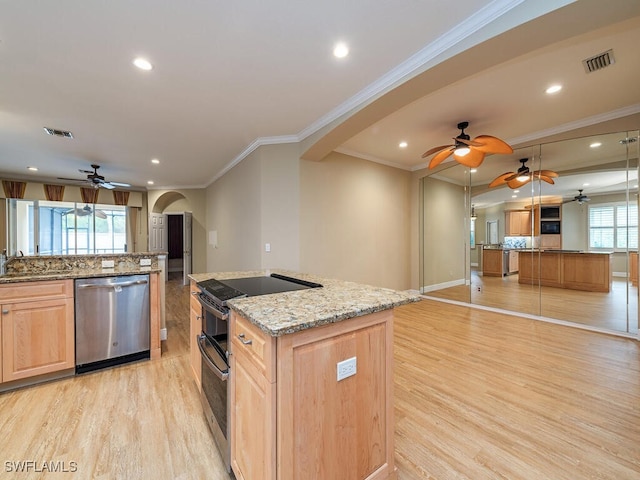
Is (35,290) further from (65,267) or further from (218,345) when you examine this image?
(218,345)

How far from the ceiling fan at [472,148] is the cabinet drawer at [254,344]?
3.12 metres

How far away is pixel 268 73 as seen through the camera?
7.67 feet

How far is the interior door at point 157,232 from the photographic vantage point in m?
7.73

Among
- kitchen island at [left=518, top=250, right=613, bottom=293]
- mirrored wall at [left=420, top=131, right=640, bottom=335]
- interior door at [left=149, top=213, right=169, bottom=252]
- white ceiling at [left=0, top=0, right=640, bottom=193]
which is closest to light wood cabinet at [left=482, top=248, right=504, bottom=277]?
mirrored wall at [left=420, top=131, right=640, bottom=335]

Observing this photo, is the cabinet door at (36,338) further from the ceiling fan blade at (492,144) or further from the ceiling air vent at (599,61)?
the ceiling air vent at (599,61)

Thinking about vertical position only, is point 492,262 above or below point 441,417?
above

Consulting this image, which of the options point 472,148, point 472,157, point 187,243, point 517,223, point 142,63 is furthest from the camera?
point 187,243

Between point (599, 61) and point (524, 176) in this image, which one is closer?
point (599, 61)

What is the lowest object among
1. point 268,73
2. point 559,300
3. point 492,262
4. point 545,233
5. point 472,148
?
point 559,300

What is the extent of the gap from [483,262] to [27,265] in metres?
6.81

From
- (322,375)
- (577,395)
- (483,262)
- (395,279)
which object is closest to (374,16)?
(322,375)

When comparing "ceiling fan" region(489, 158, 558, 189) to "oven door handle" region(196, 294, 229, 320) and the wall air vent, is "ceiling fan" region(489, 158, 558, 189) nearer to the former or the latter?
"oven door handle" region(196, 294, 229, 320)

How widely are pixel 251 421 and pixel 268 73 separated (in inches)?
101

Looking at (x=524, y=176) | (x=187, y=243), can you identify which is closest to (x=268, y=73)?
(x=524, y=176)
